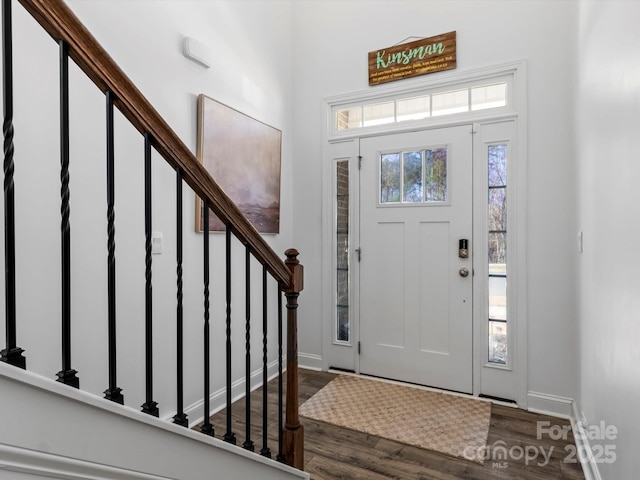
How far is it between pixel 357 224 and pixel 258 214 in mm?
850

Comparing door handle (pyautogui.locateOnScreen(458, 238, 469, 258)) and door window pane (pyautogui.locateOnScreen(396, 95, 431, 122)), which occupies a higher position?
door window pane (pyautogui.locateOnScreen(396, 95, 431, 122))

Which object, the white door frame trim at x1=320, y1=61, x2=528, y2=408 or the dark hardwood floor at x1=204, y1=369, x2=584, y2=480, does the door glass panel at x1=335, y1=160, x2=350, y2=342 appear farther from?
the dark hardwood floor at x1=204, y1=369, x2=584, y2=480

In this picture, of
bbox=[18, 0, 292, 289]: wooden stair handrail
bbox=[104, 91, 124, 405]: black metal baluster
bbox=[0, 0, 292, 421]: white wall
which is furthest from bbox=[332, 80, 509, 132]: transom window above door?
bbox=[104, 91, 124, 405]: black metal baluster

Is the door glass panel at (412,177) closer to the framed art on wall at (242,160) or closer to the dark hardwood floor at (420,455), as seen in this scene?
the framed art on wall at (242,160)

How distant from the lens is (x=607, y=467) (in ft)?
5.01

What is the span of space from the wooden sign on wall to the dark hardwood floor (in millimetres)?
2550

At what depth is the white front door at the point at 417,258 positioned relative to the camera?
294 cm

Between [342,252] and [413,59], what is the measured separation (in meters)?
1.66

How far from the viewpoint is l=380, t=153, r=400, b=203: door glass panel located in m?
3.18

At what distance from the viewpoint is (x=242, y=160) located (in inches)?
111

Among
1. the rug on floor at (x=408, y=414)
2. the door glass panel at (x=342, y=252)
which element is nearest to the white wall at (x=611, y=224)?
the rug on floor at (x=408, y=414)

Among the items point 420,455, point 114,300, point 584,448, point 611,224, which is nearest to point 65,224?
point 114,300

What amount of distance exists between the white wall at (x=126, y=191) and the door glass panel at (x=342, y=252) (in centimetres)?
75

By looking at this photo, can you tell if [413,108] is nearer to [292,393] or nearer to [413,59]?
[413,59]
